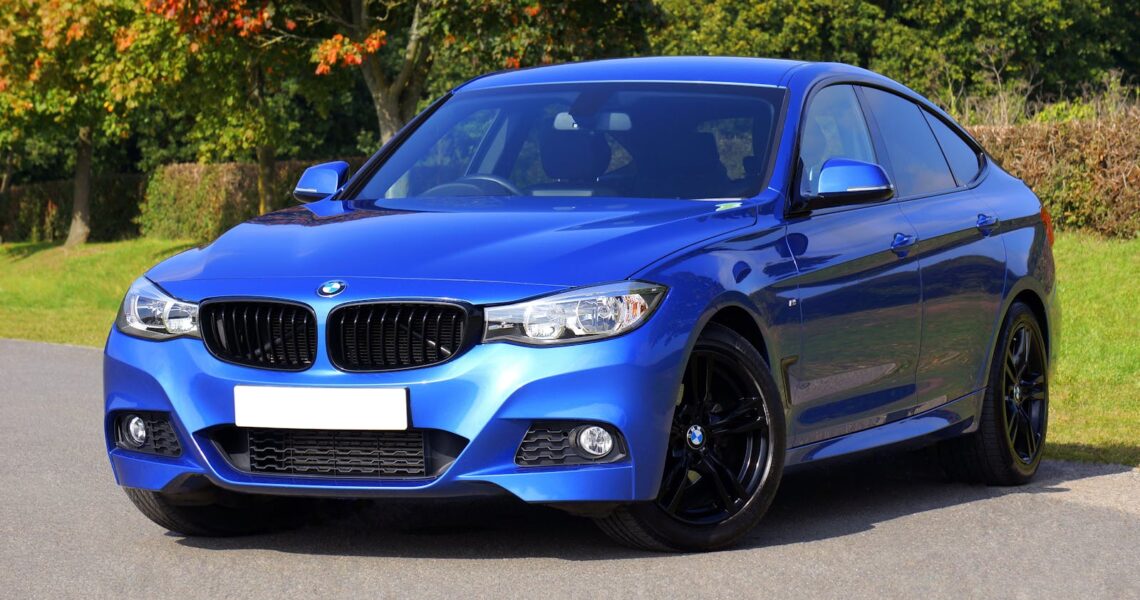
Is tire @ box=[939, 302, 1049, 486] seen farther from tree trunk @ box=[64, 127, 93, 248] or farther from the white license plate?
tree trunk @ box=[64, 127, 93, 248]

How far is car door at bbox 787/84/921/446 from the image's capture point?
648cm

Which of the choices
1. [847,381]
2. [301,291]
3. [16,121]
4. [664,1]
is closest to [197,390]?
[301,291]

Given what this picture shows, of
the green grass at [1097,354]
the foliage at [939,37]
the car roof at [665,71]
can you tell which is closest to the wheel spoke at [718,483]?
the car roof at [665,71]

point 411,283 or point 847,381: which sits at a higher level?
point 411,283

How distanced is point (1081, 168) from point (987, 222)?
12.8 meters

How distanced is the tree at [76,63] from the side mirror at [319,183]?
19.9 metres

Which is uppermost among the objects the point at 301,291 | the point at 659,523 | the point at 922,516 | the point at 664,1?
the point at 301,291

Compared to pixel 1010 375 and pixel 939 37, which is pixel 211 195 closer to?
pixel 939 37

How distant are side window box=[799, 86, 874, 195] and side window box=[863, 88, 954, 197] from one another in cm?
17

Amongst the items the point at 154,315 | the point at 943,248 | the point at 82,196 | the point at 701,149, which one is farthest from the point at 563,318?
the point at 82,196

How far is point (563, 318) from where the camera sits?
5527mm

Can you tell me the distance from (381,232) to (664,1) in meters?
47.4

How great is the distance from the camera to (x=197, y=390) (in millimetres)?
5840

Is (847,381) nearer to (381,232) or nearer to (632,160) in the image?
(632,160)
